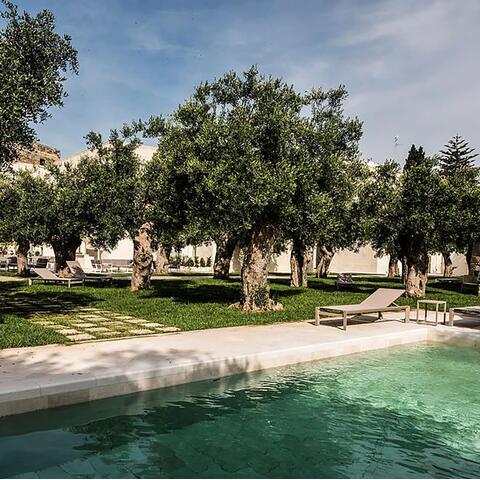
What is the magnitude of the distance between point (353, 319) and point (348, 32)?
30.8 feet

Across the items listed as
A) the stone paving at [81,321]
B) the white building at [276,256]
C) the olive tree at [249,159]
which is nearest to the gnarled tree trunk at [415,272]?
the olive tree at [249,159]

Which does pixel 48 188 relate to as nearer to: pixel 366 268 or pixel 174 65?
pixel 174 65

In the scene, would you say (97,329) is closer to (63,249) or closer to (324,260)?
(63,249)

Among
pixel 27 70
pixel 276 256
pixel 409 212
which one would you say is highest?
pixel 27 70

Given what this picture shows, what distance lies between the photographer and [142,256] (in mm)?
23344

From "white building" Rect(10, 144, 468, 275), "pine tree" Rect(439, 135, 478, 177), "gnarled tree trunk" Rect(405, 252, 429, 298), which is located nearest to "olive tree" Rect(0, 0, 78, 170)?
"gnarled tree trunk" Rect(405, 252, 429, 298)

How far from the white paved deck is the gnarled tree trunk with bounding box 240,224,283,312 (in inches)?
130

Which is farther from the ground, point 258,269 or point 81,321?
point 258,269

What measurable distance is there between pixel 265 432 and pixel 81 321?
8029 millimetres

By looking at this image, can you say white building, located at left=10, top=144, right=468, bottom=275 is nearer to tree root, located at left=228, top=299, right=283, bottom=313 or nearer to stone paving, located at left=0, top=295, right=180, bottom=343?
tree root, located at left=228, top=299, right=283, bottom=313

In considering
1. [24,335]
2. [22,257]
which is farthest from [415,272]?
[22,257]

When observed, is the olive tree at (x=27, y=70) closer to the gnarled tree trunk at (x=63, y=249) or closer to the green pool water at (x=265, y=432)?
the green pool water at (x=265, y=432)

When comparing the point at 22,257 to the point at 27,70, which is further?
the point at 22,257

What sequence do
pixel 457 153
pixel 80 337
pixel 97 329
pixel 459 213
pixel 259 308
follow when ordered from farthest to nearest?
pixel 457 153 → pixel 459 213 → pixel 259 308 → pixel 97 329 → pixel 80 337
